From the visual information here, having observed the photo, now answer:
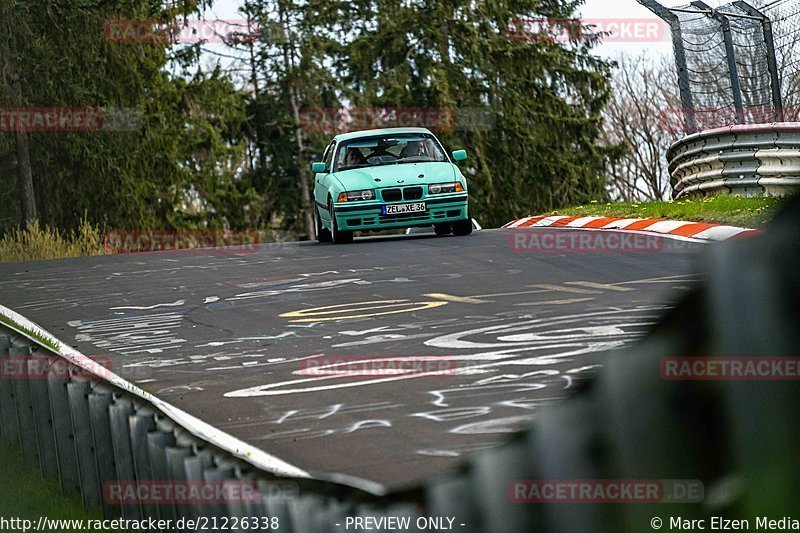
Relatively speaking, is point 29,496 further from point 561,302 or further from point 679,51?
point 679,51

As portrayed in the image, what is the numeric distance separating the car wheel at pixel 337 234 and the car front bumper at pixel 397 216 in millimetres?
130

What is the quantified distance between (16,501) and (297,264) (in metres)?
9.47

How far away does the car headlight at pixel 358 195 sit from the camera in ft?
59.0

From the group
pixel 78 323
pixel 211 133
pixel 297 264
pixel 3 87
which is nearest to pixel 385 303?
pixel 78 323

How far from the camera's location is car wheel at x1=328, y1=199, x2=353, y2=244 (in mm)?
18359

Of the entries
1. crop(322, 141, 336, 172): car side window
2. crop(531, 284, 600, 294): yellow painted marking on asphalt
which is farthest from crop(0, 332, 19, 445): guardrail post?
crop(322, 141, 336, 172): car side window

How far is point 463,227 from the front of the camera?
18.7 m

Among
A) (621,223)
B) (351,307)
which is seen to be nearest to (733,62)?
(621,223)

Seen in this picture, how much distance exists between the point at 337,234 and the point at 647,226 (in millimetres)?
5109

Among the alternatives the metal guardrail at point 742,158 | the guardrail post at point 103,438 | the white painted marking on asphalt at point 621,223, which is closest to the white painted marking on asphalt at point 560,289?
the white painted marking on asphalt at point 621,223

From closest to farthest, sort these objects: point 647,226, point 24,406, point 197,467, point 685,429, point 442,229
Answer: point 685,429 → point 197,467 → point 24,406 → point 647,226 → point 442,229

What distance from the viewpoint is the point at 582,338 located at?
26.6 feet

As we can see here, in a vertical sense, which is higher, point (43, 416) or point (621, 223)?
point (621, 223)

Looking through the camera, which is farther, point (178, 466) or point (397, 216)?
point (397, 216)
